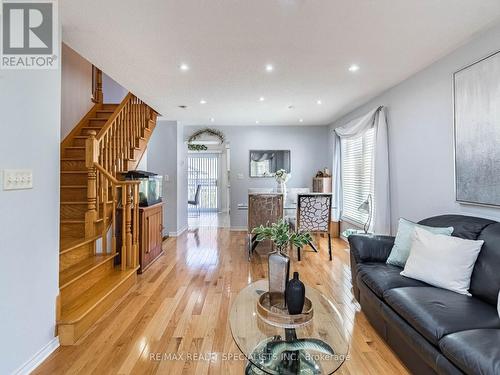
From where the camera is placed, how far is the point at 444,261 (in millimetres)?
1962

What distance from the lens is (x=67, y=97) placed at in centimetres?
418

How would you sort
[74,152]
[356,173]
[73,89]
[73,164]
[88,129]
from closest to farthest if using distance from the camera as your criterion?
[73,164]
[74,152]
[73,89]
[88,129]
[356,173]

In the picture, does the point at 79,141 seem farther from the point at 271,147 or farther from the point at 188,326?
the point at 271,147

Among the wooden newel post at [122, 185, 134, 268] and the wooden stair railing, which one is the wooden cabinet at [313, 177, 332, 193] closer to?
the wooden stair railing

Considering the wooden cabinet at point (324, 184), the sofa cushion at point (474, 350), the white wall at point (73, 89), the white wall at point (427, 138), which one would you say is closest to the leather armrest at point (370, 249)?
the white wall at point (427, 138)

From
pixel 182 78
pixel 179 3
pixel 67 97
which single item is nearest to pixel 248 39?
pixel 179 3

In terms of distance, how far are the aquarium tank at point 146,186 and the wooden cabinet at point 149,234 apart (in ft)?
0.35

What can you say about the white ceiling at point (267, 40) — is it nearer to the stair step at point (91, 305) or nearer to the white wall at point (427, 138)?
the white wall at point (427, 138)

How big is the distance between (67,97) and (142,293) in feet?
11.1

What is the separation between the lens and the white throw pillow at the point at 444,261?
1893mm

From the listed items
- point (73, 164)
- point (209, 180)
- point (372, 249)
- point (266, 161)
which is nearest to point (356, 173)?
point (266, 161)

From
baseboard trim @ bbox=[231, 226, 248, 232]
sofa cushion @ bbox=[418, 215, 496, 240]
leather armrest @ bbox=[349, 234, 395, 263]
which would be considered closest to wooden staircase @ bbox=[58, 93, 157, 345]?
leather armrest @ bbox=[349, 234, 395, 263]

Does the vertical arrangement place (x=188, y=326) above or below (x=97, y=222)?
below

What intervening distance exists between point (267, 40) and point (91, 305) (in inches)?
111
